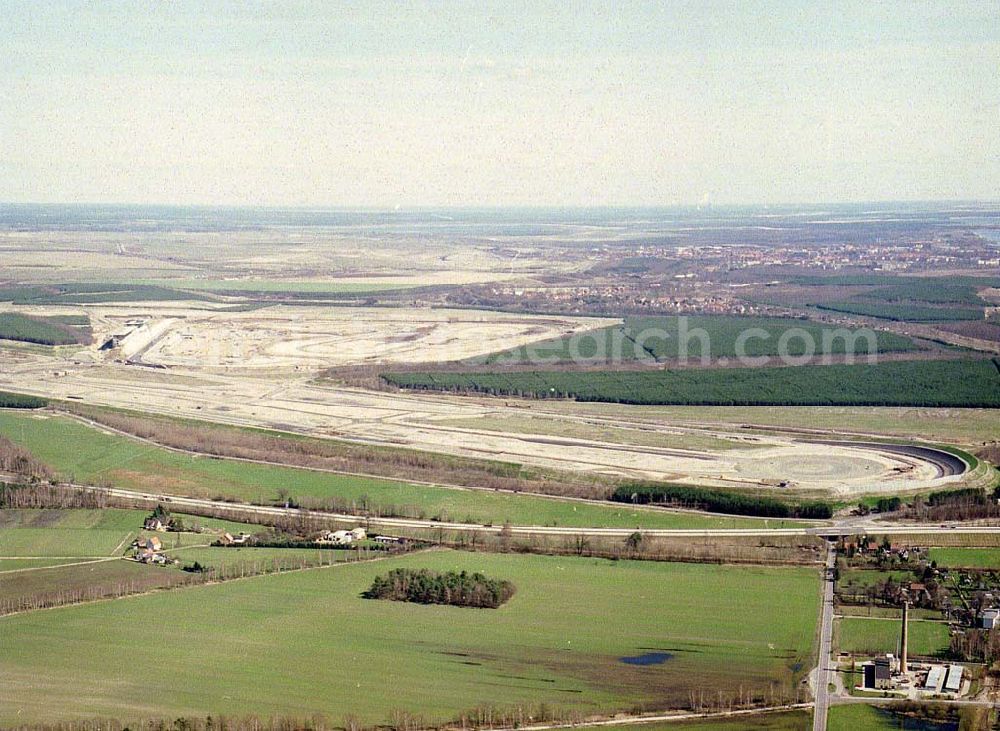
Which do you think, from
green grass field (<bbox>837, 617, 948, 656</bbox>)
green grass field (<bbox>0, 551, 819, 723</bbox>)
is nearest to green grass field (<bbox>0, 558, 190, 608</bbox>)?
green grass field (<bbox>0, 551, 819, 723</bbox>)

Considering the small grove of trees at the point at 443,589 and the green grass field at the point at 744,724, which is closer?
the green grass field at the point at 744,724

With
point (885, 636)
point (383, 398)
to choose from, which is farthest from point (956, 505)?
point (383, 398)

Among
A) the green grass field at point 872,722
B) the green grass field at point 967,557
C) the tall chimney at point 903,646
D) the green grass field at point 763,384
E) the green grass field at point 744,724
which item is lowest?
the green grass field at point 744,724

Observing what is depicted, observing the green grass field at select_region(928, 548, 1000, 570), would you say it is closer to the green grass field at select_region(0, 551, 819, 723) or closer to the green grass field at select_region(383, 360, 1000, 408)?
the green grass field at select_region(0, 551, 819, 723)

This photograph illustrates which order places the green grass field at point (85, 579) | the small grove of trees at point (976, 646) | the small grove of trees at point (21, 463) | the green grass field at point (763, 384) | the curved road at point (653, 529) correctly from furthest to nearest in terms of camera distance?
the green grass field at point (763, 384), the small grove of trees at point (21, 463), the curved road at point (653, 529), the green grass field at point (85, 579), the small grove of trees at point (976, 646)

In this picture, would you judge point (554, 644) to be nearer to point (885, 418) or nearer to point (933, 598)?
point (933, 598)

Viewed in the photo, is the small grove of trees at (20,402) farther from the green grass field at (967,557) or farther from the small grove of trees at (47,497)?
the green grass field at (967,557)

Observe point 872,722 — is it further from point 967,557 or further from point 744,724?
point 967,557

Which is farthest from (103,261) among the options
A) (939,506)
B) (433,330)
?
(939,506)

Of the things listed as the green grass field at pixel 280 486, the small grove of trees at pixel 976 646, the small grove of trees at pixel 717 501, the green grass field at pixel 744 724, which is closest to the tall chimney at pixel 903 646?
the small grove of trees at pixel 976 646
